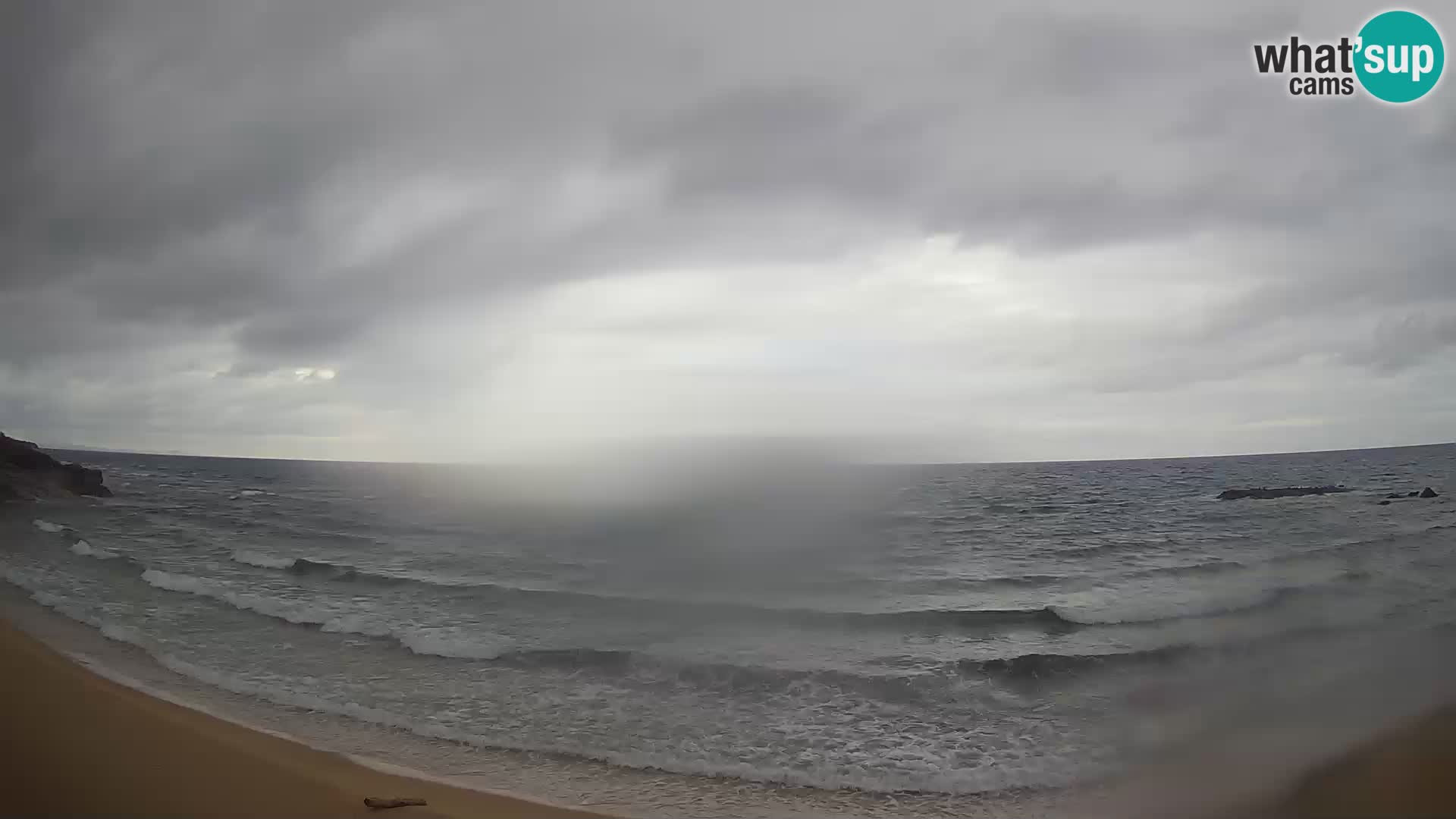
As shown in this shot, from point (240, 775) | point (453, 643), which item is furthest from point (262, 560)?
point (240, 775)

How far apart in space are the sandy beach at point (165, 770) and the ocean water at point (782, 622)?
1.82 metres

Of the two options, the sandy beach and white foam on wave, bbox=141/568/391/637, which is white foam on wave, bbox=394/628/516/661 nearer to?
white foam on wave, bbox=141/568/391/637

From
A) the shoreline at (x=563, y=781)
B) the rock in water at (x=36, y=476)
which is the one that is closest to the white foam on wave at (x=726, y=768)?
the shoreline at (x=563, y=781)

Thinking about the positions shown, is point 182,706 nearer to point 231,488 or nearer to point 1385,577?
point 1385,577

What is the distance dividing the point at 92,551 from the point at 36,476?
29011 millimetres

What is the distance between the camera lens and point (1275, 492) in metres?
53.2

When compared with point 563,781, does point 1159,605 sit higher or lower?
lower

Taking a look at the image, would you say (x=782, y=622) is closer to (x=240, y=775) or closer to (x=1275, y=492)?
(x=240, y=775)


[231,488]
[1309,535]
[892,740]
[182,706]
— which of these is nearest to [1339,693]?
[892,740]

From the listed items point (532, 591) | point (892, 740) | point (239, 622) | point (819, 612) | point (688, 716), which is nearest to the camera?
point (892, 740)

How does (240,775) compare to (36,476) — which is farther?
(36,476)

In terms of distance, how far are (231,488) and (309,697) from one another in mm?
72904

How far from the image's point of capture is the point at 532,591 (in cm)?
1972

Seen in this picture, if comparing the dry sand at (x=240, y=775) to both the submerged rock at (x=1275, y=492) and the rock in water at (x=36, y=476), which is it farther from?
the submerged rock at (x=1275, y=492)
